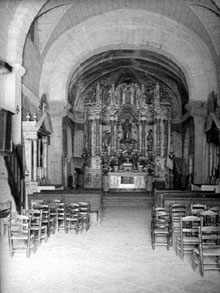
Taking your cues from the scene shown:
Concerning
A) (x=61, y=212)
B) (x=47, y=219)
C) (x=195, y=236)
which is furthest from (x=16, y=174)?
(x=195, y=236)

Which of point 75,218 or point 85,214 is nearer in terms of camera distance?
point 75,218

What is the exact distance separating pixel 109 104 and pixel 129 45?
5455 millimetres

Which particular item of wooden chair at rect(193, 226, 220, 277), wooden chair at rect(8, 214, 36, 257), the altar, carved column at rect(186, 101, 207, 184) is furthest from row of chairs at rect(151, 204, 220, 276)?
the altar

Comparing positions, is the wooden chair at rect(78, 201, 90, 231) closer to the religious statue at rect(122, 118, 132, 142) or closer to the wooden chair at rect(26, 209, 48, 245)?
the wooden chair at rect(26, 209, 48, 245)

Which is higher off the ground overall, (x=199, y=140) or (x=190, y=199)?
(x=199, y=140)

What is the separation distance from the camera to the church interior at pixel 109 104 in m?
10.7

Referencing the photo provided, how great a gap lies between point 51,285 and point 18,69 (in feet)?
24.2

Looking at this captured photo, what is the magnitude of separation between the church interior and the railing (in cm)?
3

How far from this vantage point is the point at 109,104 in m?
21.2

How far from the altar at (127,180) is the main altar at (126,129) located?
3.49ft

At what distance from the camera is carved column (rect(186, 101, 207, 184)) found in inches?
618

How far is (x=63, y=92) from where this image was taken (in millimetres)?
16312

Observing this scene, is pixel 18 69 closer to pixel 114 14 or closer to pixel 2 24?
pixel 2 24

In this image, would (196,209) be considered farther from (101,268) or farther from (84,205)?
(101,268)
